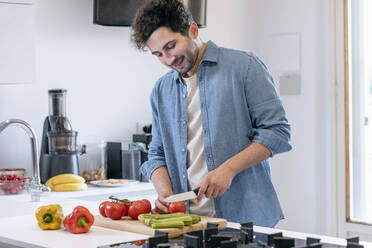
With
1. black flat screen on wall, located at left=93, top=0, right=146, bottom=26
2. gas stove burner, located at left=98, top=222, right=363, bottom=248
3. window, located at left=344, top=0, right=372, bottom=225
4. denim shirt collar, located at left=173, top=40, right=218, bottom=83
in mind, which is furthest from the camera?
window, located at left=344, top=0, right=372, bottom=225

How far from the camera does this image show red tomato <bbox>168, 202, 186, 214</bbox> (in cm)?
216

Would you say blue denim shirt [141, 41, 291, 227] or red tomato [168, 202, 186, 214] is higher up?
blue denim shirt [141, 41, 291, 227]

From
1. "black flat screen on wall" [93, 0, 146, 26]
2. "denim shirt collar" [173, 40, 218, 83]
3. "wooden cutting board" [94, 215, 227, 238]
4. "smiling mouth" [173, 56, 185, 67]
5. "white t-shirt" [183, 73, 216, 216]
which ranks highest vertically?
"black flat screen on wall" [93, 0, 146, 26]

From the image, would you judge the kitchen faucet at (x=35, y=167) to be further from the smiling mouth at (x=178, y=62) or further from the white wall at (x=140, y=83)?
the smiling mouth at (x=178, y=62)

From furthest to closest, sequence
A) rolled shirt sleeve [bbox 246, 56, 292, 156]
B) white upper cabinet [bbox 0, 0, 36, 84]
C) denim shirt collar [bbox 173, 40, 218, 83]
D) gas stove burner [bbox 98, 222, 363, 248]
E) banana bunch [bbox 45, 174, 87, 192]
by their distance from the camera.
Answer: banana bunch [bbox 45, 174, 87, 192], white upper cabinet [bbox 0, 0, 36, 84], denim shirt collar [bbox 173, 40, 218, 83], rolled shirt sleeve [bbox 246, 56, 292, 156], gas stove burner [bbox 98, 222, 363, 248]

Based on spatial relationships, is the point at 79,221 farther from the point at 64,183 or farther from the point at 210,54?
the point at 64,183

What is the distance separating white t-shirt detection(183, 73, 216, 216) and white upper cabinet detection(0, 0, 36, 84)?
1157 millimetres

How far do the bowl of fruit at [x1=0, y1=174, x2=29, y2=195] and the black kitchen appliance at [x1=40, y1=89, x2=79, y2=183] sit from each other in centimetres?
22

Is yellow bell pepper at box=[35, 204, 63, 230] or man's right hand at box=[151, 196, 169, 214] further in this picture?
man's right hand at box=[151, 196, 169, 214]

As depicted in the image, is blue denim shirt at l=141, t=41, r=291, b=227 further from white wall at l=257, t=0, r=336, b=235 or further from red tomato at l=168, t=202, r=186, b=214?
white wall at l=257, t=0, r=336, b=235

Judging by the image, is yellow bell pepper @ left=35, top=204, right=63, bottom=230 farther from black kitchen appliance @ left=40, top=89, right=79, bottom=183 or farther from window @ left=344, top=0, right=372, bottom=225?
window @ left=344, top=0, right=372, bottom=225

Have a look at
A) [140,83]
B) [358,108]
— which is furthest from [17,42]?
[358,108]

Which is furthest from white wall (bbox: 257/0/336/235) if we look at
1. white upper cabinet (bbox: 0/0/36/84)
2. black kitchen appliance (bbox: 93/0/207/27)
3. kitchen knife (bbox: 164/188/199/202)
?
kitchen knife (bbox: 164/188/199/202)

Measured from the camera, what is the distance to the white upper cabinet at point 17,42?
3193 millimetres
